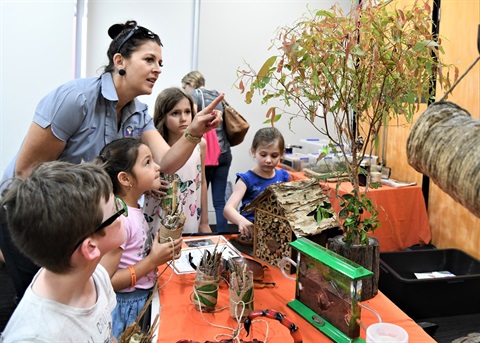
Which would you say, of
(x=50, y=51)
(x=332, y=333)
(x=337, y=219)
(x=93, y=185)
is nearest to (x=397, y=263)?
(x=337, y=219)

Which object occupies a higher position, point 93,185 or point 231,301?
point 93,185

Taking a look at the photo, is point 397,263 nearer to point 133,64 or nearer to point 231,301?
point 231,301

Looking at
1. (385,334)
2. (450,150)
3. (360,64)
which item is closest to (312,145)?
(360,64)

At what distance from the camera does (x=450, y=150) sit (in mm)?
660

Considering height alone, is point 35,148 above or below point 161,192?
above

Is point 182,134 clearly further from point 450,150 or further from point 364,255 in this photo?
point 450,150

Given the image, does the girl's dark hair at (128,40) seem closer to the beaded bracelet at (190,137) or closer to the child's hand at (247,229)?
the beaded bracelet at (190,137)

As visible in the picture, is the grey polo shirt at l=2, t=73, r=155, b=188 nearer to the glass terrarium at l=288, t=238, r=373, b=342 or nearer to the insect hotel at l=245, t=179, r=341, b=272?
the insect hotel at l=245, t=179, r=341, b=272

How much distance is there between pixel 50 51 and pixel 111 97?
2.50 m

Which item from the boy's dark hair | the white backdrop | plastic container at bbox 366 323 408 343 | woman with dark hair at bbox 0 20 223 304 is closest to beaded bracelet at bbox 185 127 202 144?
woman with dark hair at bbox 0 20 223 304

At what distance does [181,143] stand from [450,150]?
1368 millimetres

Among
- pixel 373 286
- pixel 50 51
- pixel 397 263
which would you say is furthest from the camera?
pixel 50 51

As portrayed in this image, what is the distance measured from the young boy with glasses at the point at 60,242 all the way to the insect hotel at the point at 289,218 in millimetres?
715

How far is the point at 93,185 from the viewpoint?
1033 mm
